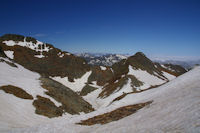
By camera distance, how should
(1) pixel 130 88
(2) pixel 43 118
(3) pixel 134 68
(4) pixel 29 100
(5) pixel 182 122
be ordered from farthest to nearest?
(3) pixel 134 68 → (1) pixel 130 88 → (4) pixel 29 100 → (2) pixel 43 118 → (5) pixel 182 122

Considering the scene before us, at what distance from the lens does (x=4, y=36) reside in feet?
474

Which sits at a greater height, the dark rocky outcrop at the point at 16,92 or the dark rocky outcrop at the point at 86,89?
the dark rocky outcrop at the point at 16,92

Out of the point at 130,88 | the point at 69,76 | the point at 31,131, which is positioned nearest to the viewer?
the point at 31,131

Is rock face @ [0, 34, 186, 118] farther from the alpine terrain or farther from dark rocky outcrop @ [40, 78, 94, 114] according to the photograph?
dark rocky outcrop @ [40, 78, 94, 114]

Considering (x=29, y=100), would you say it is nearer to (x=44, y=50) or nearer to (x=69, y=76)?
(x=69, y=76)

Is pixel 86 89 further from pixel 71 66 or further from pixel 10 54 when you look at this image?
pixel 10 54

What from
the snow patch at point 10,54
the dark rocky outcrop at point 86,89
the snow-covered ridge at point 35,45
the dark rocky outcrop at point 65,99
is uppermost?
the snow-covered ridge at point 35,45

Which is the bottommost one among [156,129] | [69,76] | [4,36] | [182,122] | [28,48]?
[69,76]

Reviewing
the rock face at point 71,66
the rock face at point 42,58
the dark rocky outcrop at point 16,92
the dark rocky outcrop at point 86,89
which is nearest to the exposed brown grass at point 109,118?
the dark rocky outcrop at point 16,92

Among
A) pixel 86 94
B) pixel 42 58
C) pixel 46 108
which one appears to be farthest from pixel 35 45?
pixel 46 108

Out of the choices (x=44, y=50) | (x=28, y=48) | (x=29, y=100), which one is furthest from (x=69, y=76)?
(x=29, y=100)

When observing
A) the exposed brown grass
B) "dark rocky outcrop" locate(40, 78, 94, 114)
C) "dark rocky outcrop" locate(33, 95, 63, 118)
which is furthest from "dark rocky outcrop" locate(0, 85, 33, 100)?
the exposed brown grass

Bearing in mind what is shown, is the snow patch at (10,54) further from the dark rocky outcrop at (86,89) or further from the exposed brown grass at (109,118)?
the exposed brown grass at (109,118)

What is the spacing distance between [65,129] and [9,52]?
142739 mm
